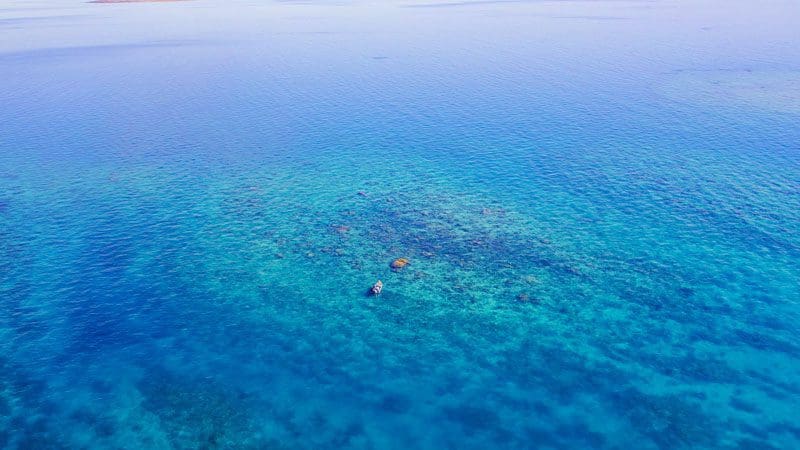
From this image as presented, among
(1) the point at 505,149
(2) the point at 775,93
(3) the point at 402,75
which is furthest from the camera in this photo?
(3) the point at 402,75

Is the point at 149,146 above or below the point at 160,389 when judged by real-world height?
above

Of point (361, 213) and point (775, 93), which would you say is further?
point (775, 93)

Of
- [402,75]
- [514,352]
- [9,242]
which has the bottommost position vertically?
[514,352]

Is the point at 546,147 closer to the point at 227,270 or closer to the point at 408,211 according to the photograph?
the point at 408,211

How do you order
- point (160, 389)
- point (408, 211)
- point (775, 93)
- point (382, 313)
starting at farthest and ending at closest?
point (775, 93) → point (408, 211) → point (382, 313) → point (160, 389)

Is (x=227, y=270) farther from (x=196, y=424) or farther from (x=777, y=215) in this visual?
(x=777, y=215)

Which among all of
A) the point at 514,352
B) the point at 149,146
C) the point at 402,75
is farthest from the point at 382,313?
the point at 402,75
